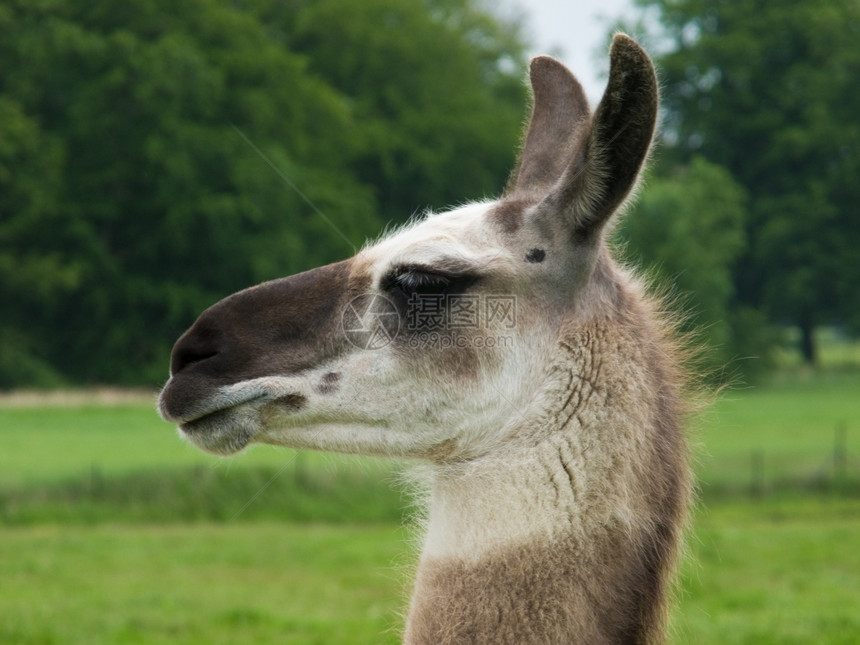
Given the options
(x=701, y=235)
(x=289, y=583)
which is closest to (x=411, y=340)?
(x=289, y=583)

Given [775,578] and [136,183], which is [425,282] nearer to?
[775,578]

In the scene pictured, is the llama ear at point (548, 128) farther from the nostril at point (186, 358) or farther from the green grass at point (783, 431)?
the nostril at point (186, 358)

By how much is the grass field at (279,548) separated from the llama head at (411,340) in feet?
2.06

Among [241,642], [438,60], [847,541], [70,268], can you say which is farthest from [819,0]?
[241,642]

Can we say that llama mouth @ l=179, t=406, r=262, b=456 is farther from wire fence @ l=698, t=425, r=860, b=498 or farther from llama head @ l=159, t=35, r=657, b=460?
wire fence @ l=698, t=425, r=860, b=498

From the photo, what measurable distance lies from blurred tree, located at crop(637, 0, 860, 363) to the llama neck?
43.0m

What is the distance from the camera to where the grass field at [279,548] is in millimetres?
8320

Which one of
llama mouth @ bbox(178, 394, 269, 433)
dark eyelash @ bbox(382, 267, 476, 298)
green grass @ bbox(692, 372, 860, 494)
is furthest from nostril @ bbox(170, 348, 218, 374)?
green grass @ bbox(692, 372, 860, 494)

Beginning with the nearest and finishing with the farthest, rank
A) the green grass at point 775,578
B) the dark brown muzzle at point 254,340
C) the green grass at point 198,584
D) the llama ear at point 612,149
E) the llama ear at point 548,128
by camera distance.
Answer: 1. the llama ear at point 612,149
2. the dark brown muzzle at point 254,340
3. the llama ear at point 548,128
4. the green grass at point 775,578
5. the green grass at point 198,584

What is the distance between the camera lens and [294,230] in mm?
35938

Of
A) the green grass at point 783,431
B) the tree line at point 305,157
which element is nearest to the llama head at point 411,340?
the green grass at point 783,431

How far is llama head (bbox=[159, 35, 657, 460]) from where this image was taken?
3244 mm

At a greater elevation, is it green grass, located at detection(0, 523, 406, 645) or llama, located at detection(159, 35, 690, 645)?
llama, located at detection(159, 35, 690, 645)

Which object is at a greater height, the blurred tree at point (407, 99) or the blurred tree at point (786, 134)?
the blurred tree at point (786, 134)
